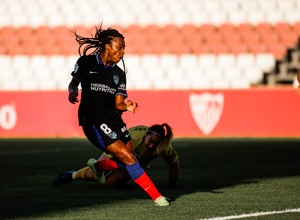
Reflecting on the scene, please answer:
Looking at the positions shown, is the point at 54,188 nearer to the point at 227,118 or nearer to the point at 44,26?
the point at 227,118

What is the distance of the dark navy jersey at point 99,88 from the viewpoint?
344 inches

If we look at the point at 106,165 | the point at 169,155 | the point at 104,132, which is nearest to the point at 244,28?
the point at 169,155

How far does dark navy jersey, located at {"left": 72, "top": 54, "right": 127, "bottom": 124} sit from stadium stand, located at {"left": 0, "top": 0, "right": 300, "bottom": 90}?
53.8ft

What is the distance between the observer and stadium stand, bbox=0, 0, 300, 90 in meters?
25.7

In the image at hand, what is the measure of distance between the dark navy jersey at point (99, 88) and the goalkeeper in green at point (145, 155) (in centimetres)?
113

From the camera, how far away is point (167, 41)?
27.2 metres

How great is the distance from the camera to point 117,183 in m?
10.7

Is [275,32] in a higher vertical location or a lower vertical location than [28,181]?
higher

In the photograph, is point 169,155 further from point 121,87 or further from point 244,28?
point 244,28

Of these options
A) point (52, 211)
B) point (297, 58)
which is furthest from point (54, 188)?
point (297, 58)

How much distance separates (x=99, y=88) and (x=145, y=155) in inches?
68.4

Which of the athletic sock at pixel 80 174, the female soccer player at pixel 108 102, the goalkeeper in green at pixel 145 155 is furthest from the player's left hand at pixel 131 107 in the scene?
the athletic sock at pixel 80 174

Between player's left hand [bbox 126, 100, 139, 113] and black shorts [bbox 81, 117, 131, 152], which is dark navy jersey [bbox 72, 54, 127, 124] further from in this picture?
player's left hand [bbox 126, 100, 139, 113]

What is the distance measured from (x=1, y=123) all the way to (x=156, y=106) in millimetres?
4235
